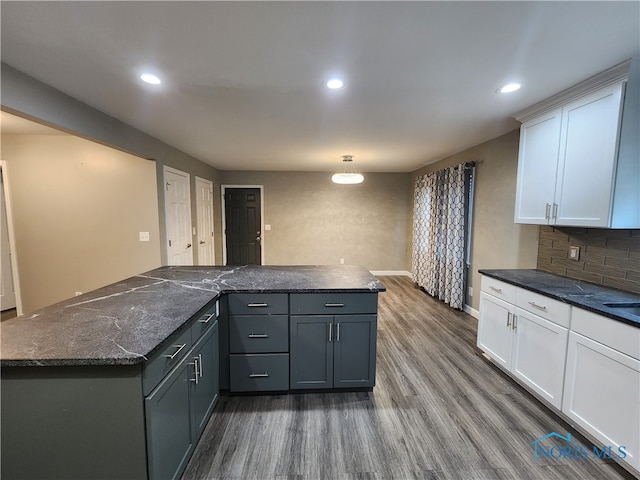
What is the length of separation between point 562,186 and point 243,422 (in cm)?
310

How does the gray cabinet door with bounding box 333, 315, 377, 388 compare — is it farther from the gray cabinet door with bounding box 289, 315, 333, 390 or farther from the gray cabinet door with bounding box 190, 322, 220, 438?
the gray cabinet door with bounding box 190, 322, 220, 438

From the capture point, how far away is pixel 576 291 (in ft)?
6.71

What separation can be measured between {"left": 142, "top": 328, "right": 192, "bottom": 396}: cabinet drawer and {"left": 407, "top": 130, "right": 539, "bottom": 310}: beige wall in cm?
338

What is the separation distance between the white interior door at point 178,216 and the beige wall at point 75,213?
0.27 meters

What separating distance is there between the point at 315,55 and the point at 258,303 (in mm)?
1729

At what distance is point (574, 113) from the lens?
2.11 m

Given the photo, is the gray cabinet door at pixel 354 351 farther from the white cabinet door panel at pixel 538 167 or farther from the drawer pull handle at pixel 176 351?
the white cabinet door panel at pixel 538 167

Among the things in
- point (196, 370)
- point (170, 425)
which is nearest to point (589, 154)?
point (196, 370)

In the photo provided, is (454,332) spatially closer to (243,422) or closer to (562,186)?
(562,186)

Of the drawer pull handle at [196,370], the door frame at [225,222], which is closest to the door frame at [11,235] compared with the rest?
the door frame at [225,222]

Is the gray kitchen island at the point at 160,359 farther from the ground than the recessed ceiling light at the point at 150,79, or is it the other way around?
the recessed ceiling light at the point at 150,79

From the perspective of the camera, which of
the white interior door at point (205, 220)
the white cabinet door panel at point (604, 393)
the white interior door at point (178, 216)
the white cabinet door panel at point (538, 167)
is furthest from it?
the white interior door at point (205, 220)

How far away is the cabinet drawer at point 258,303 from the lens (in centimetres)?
210

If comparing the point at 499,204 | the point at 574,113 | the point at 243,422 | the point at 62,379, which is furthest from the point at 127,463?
the point at 499,204
